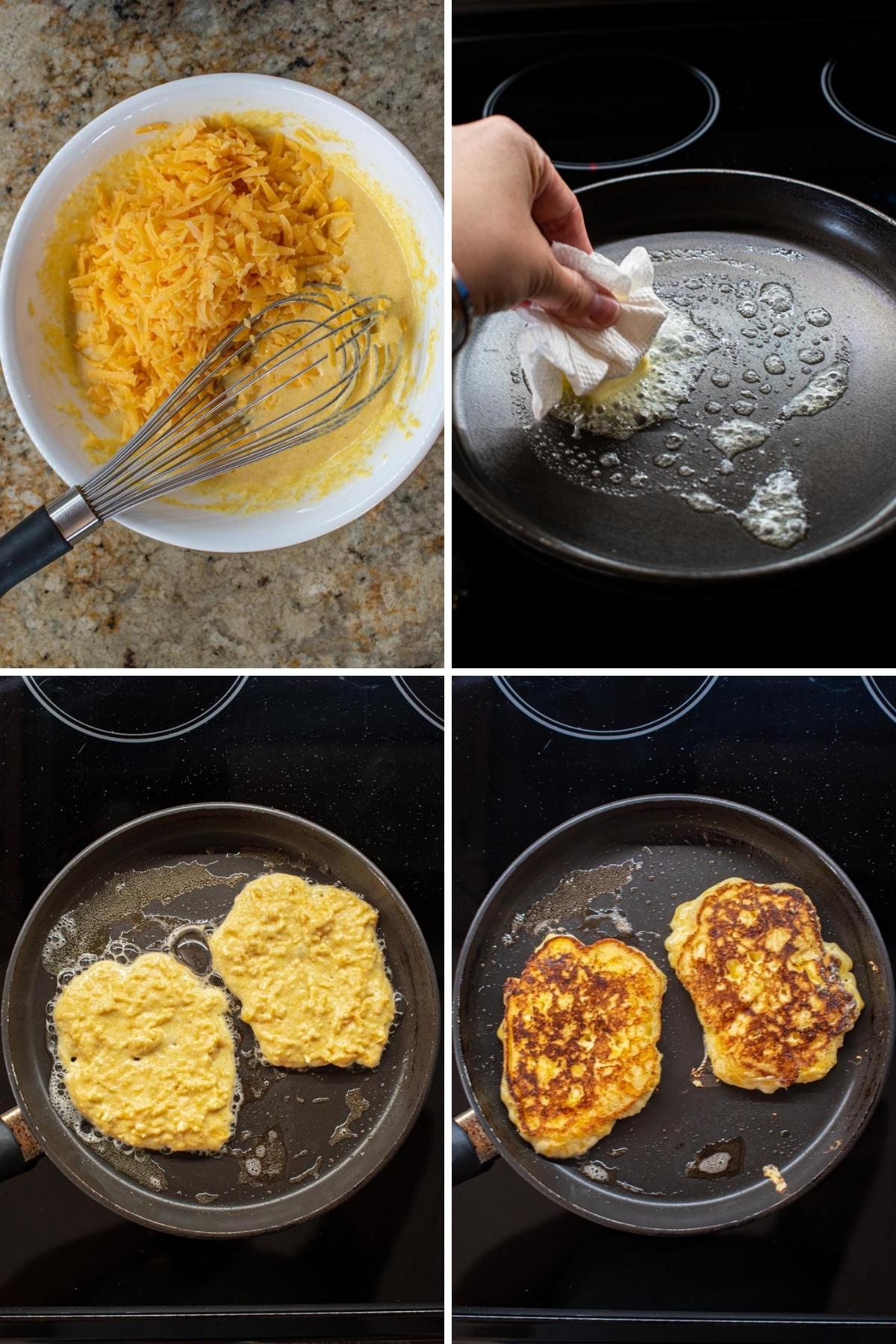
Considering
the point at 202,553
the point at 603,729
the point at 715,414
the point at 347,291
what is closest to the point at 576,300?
the point at 715,414

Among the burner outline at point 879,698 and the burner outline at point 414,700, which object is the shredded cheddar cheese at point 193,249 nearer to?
the burner outline at point 414,700

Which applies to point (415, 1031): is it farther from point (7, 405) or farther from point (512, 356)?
point (7, 405)

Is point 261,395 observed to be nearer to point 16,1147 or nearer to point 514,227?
point 514,227

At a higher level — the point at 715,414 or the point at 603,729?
the point at 715,414

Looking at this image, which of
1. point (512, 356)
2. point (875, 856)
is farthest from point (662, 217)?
point (875, 856)

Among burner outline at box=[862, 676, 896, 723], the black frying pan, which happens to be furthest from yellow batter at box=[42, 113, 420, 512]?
burner outline at box=[862, 676, 896, 723]
